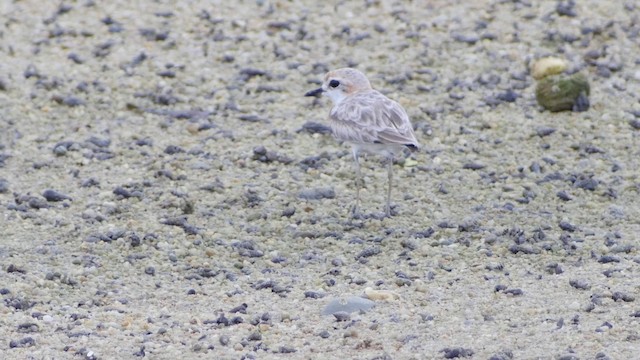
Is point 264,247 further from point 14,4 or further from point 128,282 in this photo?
point 14,4

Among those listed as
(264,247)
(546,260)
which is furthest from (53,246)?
(546,260)

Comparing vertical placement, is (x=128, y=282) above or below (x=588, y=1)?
below

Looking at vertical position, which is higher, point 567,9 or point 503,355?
point 567,9

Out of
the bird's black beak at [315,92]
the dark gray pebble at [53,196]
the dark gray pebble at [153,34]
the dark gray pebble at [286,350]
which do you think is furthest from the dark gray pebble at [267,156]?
the dark gray pebble at [286,350]

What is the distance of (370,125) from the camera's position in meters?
7.38

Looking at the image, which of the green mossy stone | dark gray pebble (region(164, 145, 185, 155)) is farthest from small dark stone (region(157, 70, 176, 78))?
the green mossy stone

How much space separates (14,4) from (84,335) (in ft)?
18.6

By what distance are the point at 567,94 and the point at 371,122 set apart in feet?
6.72

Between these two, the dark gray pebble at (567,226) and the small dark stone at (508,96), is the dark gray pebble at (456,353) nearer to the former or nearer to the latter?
the dark gray pebble at (567,226)

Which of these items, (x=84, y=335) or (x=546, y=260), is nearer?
(x=84, y=335)

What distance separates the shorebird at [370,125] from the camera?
730 cm

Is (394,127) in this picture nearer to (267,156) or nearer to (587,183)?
(267,156)

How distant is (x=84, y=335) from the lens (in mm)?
5883

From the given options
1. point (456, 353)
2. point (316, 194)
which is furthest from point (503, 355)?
point (316, 194)
